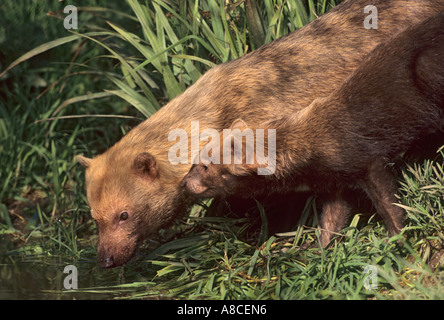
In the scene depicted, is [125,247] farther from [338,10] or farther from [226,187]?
[338,10]

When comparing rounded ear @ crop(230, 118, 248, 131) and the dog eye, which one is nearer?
rounded ear @ crop(230, 118, 248, 131)

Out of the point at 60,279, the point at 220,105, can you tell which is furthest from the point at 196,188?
the point at 60,279

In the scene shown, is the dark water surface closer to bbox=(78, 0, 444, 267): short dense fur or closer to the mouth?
bbox=(78, 0, 444, 267): short dense fur

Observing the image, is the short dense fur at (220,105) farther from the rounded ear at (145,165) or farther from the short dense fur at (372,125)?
the short dense fur at (372,125)

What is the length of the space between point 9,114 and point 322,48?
3955mm

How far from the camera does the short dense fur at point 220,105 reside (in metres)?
5.91

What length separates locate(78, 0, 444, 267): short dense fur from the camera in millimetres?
5906

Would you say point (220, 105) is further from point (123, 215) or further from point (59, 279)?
point (59, 279)

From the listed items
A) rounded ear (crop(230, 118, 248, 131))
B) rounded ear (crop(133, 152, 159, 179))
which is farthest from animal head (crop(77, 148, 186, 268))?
rounded ear (crop(230, 118, 248, 131))

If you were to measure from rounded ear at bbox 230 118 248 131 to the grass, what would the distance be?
93cm

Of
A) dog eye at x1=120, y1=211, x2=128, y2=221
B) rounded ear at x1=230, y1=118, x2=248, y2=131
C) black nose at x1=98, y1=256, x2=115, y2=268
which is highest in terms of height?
rounded ear at x1=230, y1=118, x2=248, y2=131

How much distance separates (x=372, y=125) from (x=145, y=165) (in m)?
1.74

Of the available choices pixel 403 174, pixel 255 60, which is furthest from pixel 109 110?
pixel 403 174

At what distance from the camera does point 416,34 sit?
580cm
